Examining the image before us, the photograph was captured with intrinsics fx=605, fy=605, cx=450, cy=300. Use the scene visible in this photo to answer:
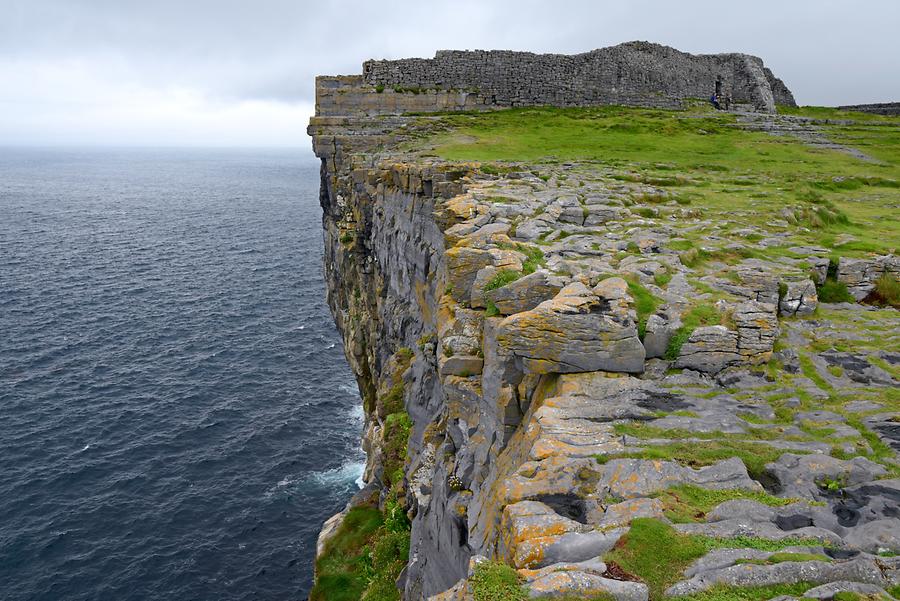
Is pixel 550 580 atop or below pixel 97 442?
atop

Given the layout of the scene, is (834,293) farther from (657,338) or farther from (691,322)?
(657,338)

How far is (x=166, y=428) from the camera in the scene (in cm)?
5216

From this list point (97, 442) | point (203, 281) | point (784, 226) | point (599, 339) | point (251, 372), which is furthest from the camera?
point (203, 281)

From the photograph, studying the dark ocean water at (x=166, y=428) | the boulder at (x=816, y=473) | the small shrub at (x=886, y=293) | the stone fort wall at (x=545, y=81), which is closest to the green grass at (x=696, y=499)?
the boulder at (x=816, y=473)

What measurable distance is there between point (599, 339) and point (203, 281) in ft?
283

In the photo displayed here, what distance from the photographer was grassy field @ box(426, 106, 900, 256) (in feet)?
73.8

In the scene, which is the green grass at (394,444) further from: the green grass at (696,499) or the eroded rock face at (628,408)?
the green grass at (696,499)

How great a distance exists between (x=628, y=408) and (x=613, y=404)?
12.1 inches

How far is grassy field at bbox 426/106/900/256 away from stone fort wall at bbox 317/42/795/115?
2632 millimetres

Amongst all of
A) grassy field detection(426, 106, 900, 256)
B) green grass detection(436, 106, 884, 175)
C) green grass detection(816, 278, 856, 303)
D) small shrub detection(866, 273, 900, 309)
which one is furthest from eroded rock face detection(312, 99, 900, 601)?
green grass detection(436, 106, 884, 175)

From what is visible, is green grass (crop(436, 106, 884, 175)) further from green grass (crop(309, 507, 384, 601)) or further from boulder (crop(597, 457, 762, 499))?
boulder (crop(597, 457, 762, 499))

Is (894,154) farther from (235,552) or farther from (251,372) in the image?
(251,372)

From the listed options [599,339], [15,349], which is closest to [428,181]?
[599,339]

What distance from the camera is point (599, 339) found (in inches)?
513
